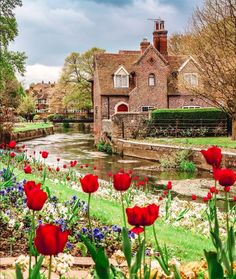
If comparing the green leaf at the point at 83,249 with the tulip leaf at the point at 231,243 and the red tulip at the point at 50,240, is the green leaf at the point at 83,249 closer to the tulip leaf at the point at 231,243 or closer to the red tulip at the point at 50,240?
the tulip leaf at the point at 231,243

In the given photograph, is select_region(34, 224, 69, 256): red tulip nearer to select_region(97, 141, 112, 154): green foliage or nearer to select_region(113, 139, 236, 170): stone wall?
select_region(113, 139, 236, 170): stone wall

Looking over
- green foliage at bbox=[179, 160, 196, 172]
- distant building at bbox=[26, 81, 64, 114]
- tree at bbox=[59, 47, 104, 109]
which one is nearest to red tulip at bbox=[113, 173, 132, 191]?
green foliage at bbox=[179, 160, 196, 172]

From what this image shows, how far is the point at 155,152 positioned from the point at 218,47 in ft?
25.2

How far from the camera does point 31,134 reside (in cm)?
4806

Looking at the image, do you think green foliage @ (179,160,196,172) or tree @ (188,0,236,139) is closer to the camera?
green foliage @ (179,160,196,172)

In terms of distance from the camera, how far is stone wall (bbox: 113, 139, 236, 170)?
843 inches

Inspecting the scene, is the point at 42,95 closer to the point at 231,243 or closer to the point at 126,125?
the point at 126,125

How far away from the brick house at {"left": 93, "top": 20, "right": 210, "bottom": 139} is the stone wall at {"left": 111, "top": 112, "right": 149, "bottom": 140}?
7.23 m

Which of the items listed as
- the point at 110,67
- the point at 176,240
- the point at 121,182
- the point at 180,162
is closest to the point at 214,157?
the point at 121,182

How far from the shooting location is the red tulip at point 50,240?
2055 mm

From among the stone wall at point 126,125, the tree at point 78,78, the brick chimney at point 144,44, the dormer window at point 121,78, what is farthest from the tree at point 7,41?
the tree at point 78,78

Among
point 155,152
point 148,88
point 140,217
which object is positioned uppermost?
point 148,88

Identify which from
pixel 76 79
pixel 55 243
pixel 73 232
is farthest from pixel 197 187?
pixel 76 79

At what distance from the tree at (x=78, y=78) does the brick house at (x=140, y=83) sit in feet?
74.0
